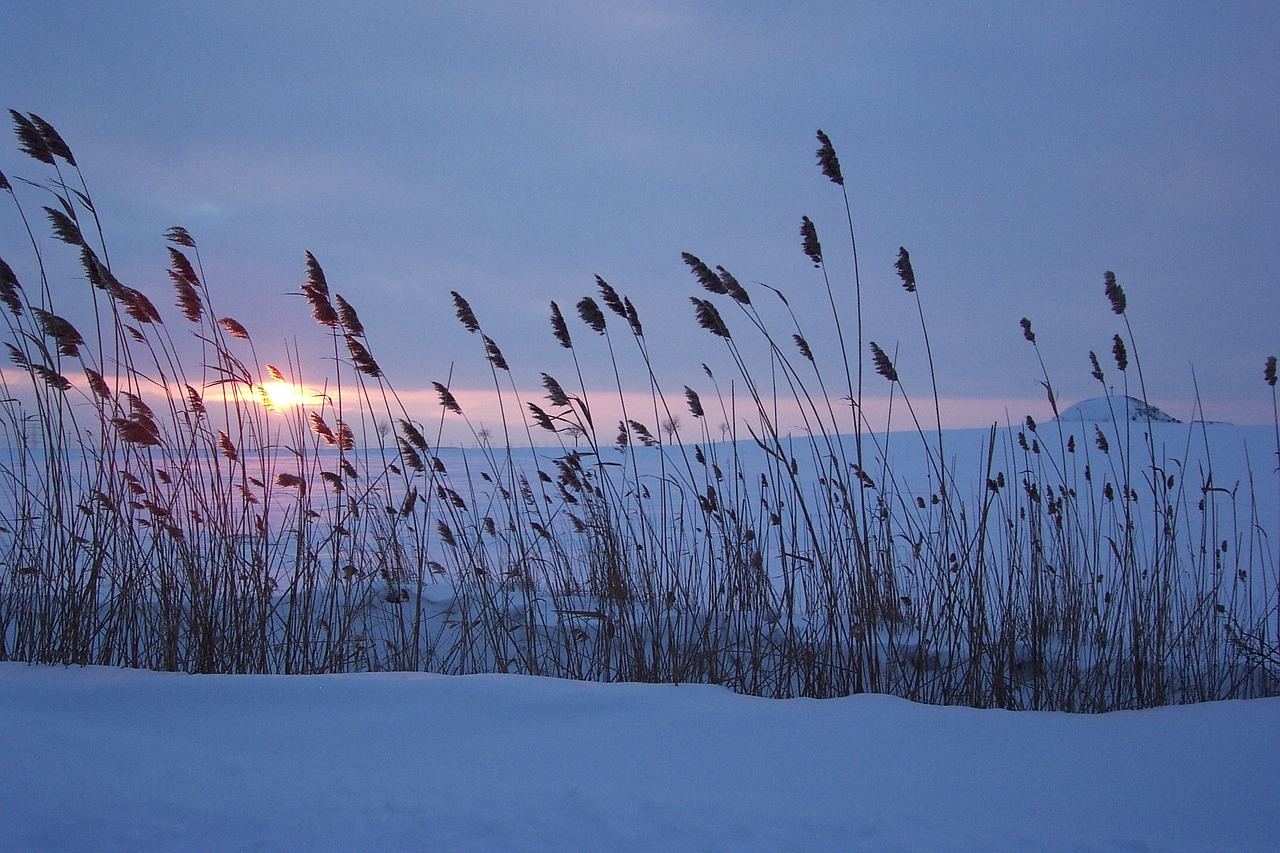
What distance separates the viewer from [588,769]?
136 cm

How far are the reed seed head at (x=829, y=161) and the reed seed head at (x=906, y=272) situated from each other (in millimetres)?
369

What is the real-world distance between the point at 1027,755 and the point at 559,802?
1.02 m

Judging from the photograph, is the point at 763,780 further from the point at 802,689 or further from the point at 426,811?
the point at 802,689

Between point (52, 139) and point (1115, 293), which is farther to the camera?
point (1115, 293)

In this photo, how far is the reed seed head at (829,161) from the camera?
2.60 meters

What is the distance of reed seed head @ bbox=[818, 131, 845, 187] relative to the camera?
8.52 feet

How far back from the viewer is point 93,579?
2414mm

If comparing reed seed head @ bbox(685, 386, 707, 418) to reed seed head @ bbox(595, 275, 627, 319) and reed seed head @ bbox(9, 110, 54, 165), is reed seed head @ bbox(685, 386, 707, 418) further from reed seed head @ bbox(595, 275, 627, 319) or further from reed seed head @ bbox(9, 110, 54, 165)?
reed seed head @ bbox(9, 110, 54, 165)

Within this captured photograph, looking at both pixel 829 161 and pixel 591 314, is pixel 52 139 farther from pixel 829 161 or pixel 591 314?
pixel 829 161

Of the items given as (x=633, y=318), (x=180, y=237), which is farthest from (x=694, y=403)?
(x=180, y=237)

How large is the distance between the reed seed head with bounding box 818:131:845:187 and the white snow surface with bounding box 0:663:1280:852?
186cm

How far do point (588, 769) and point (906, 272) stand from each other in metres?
2.18

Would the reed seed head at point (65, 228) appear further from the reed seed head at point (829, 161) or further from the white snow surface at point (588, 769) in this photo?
the reed seed head at point (829, 161)

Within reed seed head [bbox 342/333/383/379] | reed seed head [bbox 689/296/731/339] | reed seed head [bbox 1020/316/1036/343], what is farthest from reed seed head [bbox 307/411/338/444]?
reed seed head [bbox 1020/316/1036/343]
